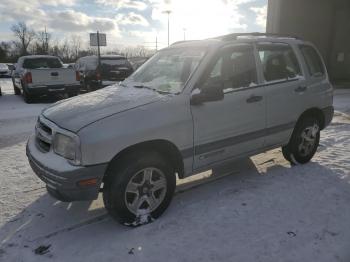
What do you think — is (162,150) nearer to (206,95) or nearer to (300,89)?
(206,95)

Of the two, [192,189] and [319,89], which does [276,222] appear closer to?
[192,189]

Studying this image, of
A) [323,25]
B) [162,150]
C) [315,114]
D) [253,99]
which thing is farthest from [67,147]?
[323,25]

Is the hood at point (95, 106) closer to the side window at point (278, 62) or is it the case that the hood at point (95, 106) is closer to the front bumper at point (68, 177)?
the front bumper at point (68, 177)

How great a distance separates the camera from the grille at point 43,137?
11.6ft

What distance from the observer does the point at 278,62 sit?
4.76 m

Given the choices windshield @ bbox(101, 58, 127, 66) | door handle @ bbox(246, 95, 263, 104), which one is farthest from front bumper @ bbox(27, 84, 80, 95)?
door handle @ bbox(246, 95, 263, 104)

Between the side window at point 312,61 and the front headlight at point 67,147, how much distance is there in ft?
11.9

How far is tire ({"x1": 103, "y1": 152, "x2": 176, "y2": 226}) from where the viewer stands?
3359 millimetres

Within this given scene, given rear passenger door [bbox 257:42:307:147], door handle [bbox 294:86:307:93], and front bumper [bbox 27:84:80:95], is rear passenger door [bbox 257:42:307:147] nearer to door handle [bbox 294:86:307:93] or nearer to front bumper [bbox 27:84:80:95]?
door handle [bbox 294:86:307:93]

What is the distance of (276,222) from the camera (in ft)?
12.1

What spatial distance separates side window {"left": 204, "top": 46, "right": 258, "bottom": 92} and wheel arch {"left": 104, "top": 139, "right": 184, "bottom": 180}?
852mm

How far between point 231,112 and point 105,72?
11.7 m

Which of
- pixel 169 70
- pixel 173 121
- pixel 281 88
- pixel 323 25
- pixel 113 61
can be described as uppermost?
pixel 323 25

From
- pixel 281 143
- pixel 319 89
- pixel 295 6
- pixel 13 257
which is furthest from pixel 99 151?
pixel 295 6
